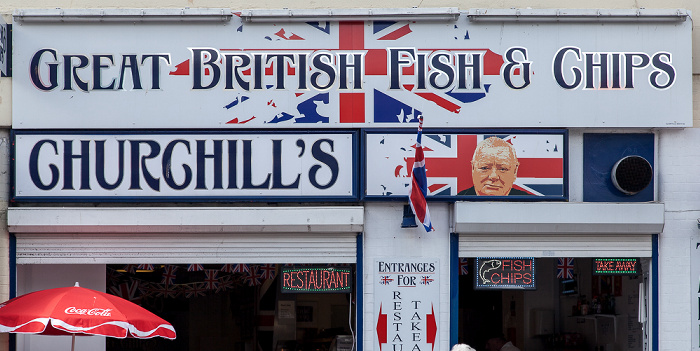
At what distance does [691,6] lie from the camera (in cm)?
1011

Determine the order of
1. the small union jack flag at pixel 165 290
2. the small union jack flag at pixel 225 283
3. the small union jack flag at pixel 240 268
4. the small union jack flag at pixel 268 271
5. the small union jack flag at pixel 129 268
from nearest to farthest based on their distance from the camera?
the small union jack flag at pixel 240 268 < the small union jack flag at pixel 268 271 < the small union jack flag at pixel 129 268 < the small union jack flag at pixel 165 290 < the small union jack flag at pixel 225 283

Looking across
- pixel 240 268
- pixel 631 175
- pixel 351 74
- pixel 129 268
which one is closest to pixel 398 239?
pixel 351 74

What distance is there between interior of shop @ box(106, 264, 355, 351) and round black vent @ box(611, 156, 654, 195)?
3.90 meters

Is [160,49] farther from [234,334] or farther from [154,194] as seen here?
[234,334]

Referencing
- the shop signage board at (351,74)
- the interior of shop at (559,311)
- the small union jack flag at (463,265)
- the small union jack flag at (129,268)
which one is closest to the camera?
the shop signage board at (351,74)

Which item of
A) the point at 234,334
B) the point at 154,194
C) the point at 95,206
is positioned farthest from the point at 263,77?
the point at 234,334

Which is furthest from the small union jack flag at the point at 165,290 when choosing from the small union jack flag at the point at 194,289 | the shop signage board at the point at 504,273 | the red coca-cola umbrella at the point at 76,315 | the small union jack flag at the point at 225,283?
the shop signage board at the point at 504,273

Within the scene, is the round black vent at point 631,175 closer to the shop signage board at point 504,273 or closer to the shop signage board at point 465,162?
the shop signage board at point 465,162

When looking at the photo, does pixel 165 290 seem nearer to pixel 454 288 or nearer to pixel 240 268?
pixel 240 268

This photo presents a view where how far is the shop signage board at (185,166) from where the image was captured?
978 centimetres

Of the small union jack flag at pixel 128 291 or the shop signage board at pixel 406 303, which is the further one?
the small union jack flag at pixel 128 291

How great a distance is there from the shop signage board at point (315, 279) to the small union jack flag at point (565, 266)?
275cm

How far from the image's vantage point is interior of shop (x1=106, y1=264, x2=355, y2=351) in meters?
11.4

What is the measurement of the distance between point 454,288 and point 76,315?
170 inches
